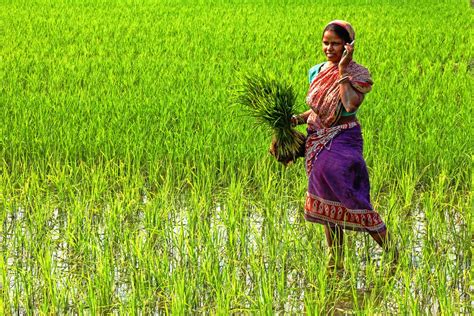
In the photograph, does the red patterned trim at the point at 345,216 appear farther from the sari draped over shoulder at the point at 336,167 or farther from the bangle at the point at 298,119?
the bangle at the point at 298,119

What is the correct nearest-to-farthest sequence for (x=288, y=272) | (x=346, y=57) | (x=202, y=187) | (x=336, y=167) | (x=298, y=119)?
(x=346, y=57) < (x=336, y=167) < (x=288, y=272) < (x=298, y=119) < (x=202, y=187)

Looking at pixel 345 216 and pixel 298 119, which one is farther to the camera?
pixel 298 119

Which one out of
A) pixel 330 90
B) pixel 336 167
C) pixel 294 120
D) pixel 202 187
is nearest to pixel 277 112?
pixel 294 120

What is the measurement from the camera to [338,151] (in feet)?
10.2

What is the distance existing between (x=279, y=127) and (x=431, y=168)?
5.35ft

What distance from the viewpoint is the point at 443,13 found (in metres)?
13.1

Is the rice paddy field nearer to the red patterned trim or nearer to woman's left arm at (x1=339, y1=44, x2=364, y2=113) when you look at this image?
the red patterned trim

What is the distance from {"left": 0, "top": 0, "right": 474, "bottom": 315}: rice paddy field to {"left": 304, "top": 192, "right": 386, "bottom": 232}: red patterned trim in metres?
0.11

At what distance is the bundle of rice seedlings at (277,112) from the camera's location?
325 cm

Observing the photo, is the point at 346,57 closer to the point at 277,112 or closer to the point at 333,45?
the point at 333,45

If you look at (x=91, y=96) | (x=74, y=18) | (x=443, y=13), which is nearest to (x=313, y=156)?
(x=91, y=96)

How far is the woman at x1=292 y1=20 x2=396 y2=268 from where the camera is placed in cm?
303

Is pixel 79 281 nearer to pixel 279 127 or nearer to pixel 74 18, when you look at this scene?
pixel 279 127

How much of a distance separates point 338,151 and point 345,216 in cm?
26
